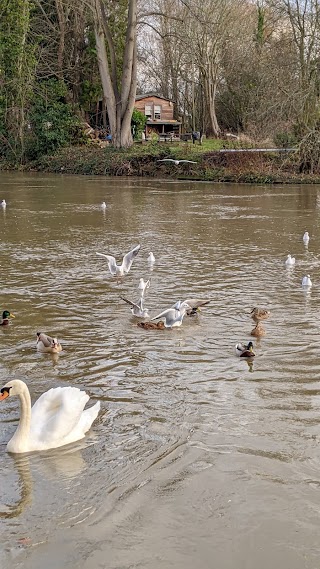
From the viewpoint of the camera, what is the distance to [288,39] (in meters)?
35.3

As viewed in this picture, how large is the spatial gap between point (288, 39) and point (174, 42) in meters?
25.4

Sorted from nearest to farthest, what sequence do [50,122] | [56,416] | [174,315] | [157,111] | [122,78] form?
[56,416] < [174,315] < [122,78] < [50,122] < [157,111]

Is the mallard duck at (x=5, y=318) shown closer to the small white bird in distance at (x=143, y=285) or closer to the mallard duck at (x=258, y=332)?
the small white bird in distance at (x=143, y=285)

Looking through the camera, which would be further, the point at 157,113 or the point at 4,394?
the point at 157,113

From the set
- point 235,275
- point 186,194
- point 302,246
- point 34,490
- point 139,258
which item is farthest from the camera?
point 186,194

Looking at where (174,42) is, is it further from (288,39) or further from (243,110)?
(288,39)

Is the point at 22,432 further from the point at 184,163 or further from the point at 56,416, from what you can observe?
the point at 184,163

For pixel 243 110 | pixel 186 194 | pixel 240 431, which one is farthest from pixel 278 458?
pixel 243 110

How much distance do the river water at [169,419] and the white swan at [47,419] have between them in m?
0.10

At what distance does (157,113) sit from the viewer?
61.7m

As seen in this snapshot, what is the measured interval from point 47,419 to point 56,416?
131mm

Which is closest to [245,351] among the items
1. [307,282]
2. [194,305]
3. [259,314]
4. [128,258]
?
[259,314]

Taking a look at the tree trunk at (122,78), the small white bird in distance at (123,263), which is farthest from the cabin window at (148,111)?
the small white bird in distance at (123,263)

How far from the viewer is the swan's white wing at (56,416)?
5781 mm
